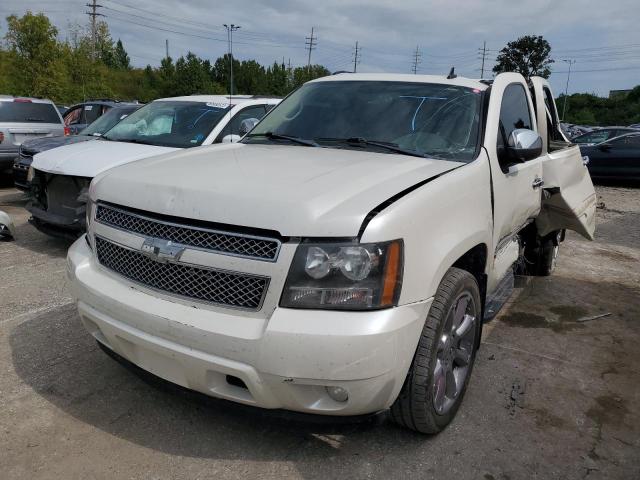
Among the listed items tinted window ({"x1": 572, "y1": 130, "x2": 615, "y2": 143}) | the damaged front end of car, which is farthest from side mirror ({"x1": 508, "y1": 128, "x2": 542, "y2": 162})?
tinted window ({"x1": 572, "y1": 130, "x2": 615, "y2": 143})

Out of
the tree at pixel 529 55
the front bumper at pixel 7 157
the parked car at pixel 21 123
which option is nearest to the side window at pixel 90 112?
the parked car at pixel 21 123

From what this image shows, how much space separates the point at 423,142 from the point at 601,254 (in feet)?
16.5

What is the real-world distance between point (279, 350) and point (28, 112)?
32.8 ft

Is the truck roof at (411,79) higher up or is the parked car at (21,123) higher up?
the truck roof at (411,79)

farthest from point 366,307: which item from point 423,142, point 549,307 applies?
point 549,307

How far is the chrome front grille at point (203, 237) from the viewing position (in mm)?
2289

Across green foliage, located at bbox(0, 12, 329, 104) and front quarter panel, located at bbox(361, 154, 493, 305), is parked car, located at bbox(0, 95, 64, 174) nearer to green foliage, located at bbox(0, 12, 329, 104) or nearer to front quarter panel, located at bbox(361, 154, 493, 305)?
front quarter panel, located at bbox(361, 154, 493, 305)

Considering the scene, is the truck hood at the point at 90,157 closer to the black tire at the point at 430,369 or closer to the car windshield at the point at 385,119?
the car windshield at the point at 385,119

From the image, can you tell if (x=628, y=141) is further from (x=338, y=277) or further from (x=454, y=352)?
(x=338, y=277)

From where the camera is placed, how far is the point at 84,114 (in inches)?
514

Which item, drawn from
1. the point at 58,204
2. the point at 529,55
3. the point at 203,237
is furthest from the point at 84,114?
the point at 529,55

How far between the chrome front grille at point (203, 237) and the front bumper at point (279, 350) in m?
0.26

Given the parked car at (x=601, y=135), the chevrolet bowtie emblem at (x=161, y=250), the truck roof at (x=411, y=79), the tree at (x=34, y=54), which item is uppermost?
the tree at (x=34, y=54)

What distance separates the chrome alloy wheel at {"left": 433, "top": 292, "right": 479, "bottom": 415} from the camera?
277 centimetres
